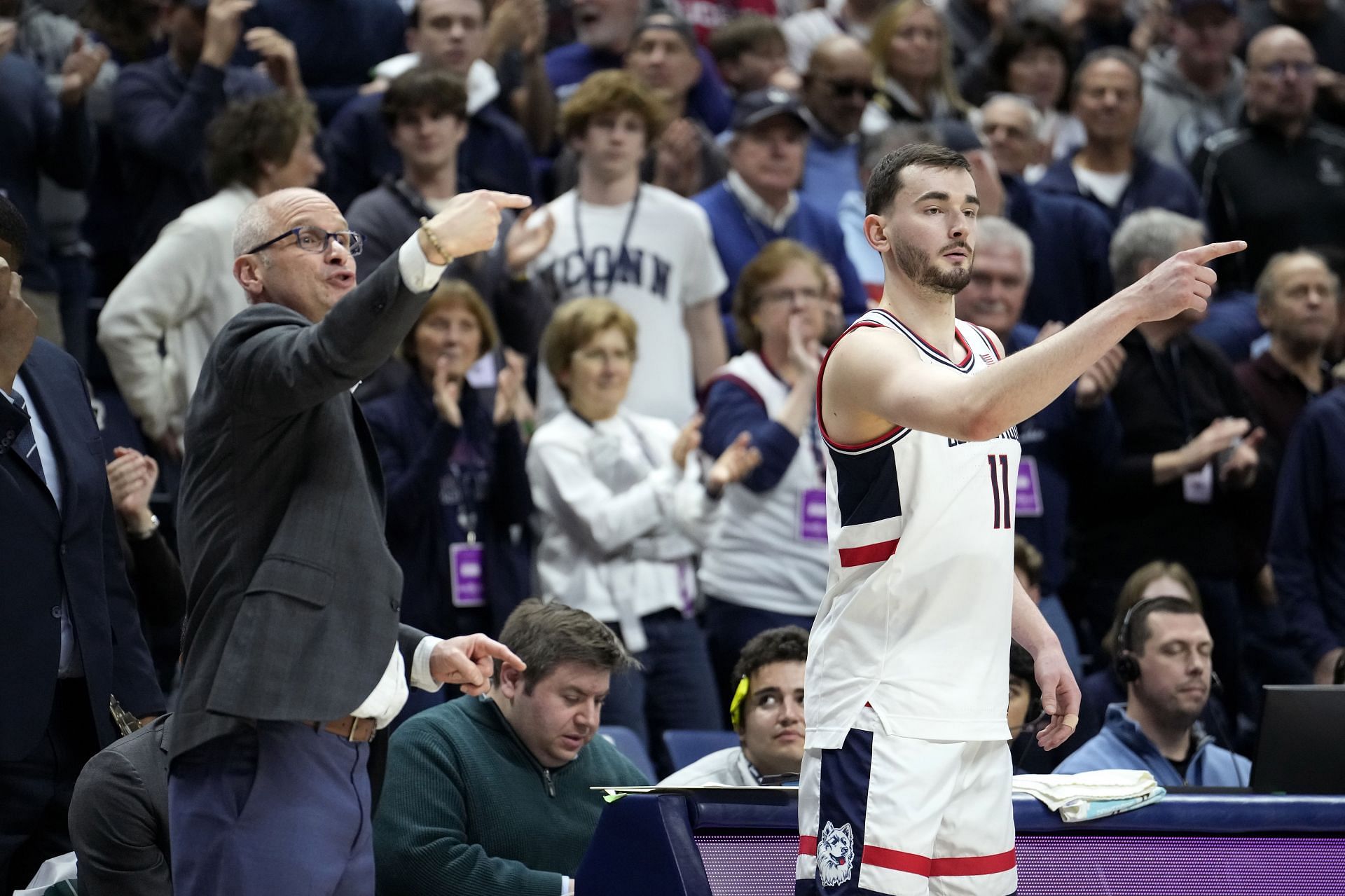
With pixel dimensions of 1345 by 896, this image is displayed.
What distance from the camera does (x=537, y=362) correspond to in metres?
7.67

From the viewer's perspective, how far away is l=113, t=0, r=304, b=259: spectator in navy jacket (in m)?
7.43

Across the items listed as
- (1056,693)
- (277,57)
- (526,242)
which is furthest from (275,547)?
(277,57)

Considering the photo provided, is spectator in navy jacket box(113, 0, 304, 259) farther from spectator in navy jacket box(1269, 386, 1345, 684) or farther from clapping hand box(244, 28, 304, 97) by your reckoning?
spectator in navy jacket box(1269, 386, 1345, 684)

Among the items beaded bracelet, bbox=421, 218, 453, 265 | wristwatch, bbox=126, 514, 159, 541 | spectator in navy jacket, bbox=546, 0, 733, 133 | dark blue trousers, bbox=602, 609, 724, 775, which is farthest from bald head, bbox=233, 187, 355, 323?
spectator in navy jacket, bbox=546, 0, 733, 133

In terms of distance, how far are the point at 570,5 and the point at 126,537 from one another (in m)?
5.78

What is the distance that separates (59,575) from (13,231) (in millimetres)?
813

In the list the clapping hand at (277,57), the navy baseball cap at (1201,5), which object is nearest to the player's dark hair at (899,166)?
the clapping hand at (277,57)

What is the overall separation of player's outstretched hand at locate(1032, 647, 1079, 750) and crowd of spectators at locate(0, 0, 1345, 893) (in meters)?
1.56

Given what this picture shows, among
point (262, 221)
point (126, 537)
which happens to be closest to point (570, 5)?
point (126, 537)

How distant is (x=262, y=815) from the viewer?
3.53 meters

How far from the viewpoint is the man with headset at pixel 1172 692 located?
5844mm

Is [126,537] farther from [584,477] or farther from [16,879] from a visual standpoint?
[584,477]

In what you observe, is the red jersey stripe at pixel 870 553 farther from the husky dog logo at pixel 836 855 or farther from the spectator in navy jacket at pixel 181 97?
the spectator in navy jacket at pixel 181 97

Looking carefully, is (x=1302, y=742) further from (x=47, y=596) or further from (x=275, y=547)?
(x=47, y=596)
